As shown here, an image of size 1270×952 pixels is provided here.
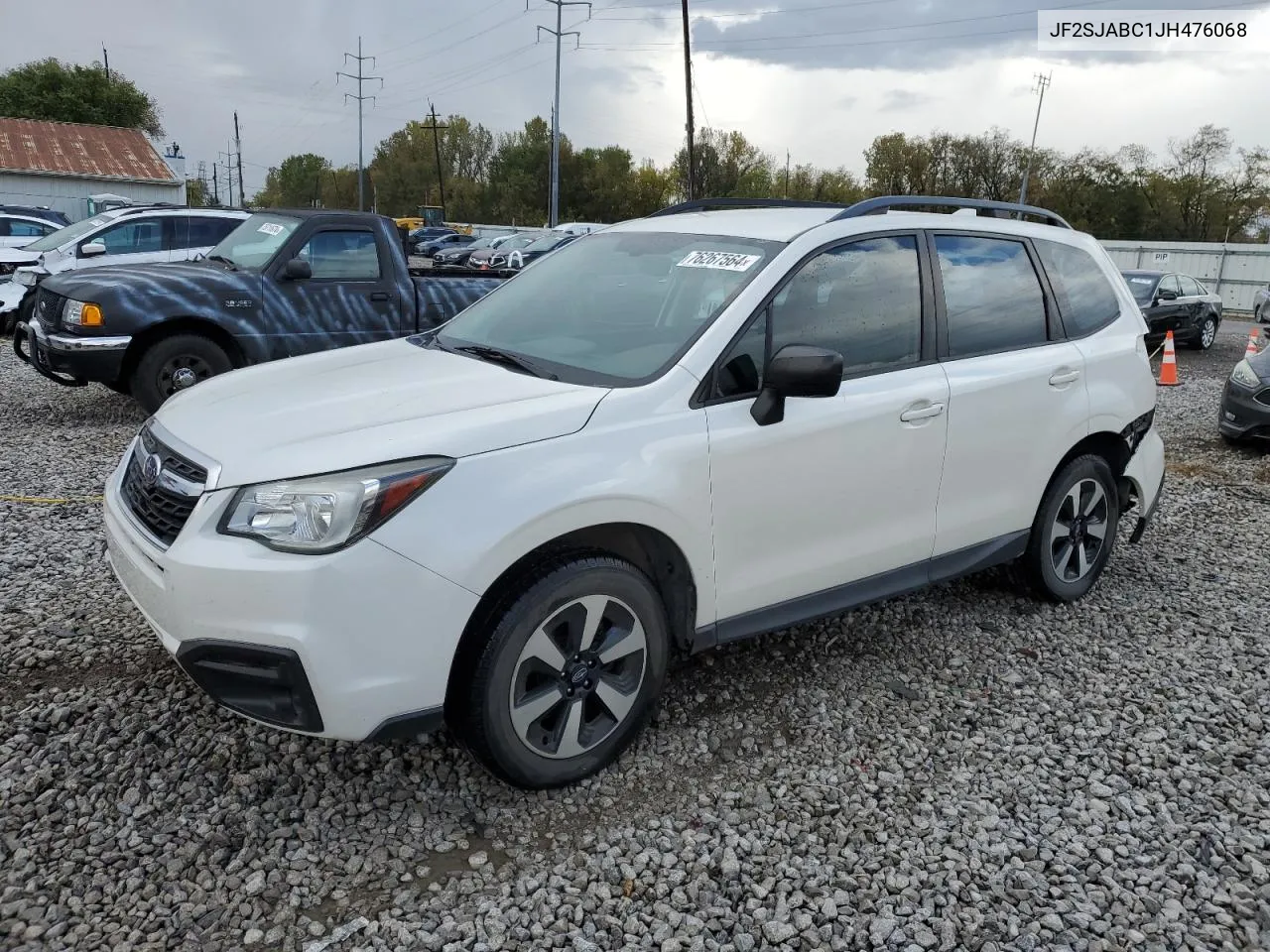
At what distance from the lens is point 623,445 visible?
295 centimetres

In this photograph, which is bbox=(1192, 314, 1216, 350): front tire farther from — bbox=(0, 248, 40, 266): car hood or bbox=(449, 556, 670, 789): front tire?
bbox=(0, 248, 40, 266): car hood

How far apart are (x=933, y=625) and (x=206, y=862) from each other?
10.5ft

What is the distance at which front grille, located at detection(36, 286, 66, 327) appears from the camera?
751 cm

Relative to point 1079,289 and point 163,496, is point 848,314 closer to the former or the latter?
point 1079,289

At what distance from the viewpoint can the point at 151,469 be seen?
3.03 meters

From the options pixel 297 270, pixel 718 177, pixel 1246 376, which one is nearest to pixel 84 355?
pixel 297 270

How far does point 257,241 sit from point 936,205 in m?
6.23

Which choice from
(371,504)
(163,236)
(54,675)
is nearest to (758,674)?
(371,504)

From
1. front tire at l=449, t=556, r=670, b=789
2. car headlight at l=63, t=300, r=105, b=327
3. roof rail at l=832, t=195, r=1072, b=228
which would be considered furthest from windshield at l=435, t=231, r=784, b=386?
car headlight at l=63, t=300, r=105, b=327

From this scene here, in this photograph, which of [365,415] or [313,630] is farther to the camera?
[365,415]

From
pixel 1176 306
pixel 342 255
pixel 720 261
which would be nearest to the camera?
pixel 720 261

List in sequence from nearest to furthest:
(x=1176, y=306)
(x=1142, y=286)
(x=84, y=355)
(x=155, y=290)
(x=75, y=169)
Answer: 1. (x=84, y=355)
2. (x=155, y=290)
3. (x=1142, y=286)
4. (x=1176, y=306)
5. (x=75, y=169)

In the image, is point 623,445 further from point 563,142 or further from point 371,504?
point 563,142

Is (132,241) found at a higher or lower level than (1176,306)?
higher
